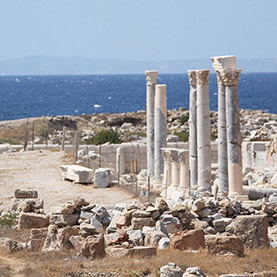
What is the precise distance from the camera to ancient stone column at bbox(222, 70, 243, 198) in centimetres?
1895

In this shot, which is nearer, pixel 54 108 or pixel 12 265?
pixel 12 265

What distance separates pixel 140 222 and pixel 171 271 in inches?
164

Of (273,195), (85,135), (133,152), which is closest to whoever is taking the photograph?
(273,195)

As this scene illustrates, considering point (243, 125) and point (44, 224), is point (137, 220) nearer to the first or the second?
point (44, 224)

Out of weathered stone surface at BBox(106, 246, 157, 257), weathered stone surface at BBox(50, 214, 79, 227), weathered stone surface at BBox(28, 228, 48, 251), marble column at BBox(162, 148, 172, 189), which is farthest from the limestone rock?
marble column at BBox(162, 148, 172, 189)

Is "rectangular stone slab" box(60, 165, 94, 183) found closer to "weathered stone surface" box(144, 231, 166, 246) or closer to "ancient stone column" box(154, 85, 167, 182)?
"ancient stone column" box(154, 85, 167, 182)

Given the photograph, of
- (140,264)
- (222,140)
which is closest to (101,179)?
(222,140)

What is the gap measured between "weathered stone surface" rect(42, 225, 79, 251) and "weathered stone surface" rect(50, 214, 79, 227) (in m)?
1.58

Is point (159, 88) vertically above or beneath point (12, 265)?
above

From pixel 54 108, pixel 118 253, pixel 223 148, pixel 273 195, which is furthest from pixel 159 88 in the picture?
pixel 54 108

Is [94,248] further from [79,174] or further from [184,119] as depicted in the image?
[184,119]

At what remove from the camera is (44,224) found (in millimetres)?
15172

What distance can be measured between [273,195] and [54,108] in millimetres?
79727

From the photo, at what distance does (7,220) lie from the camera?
15.9 m
